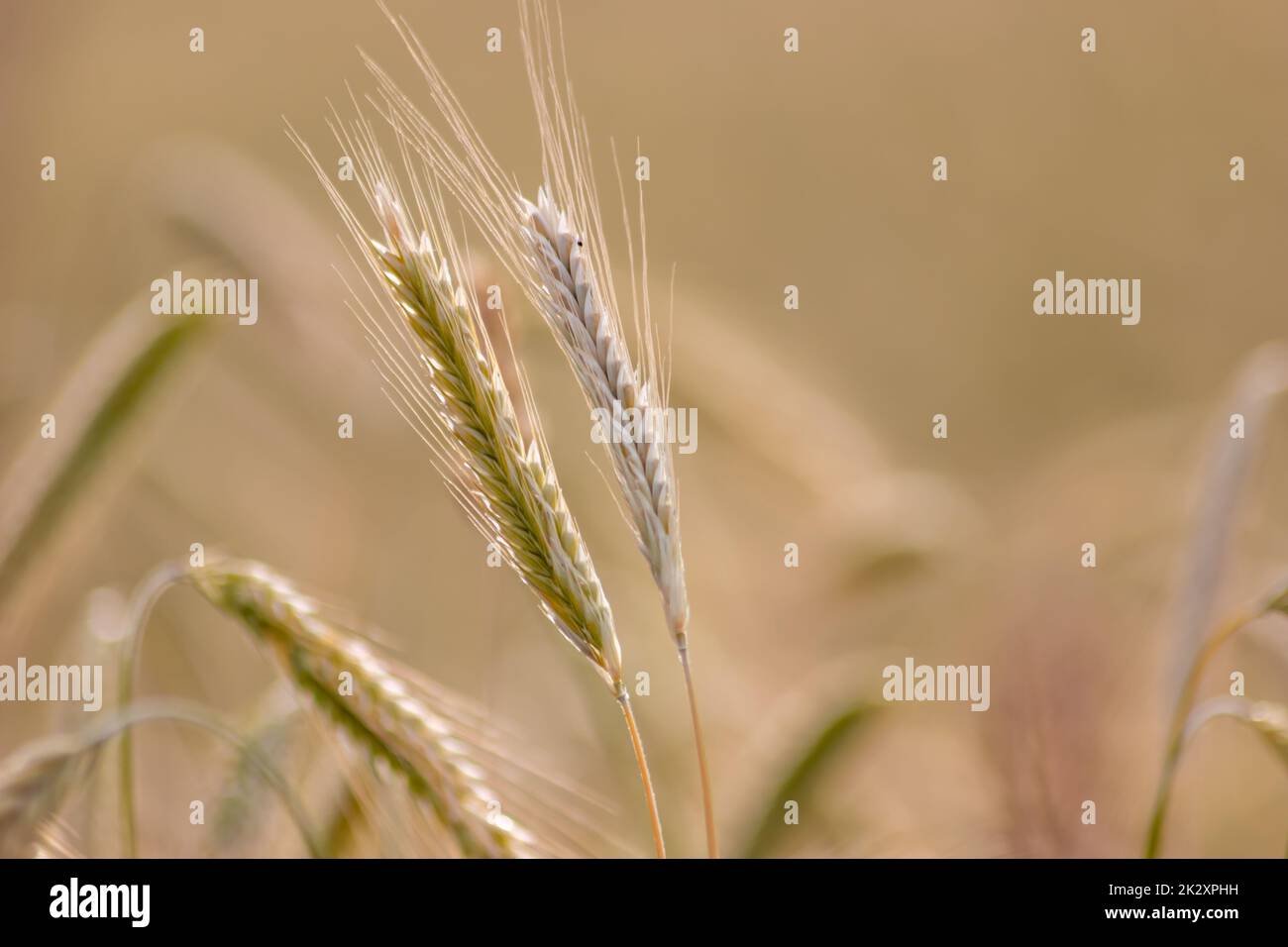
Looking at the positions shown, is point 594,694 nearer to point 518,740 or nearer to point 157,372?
point 518,740

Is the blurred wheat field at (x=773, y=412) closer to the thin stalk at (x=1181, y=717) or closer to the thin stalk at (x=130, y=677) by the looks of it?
the thin stalk at (x=130, y=677)

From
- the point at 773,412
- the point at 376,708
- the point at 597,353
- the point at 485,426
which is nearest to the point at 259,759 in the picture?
the point at 376,708

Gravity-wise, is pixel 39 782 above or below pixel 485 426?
below

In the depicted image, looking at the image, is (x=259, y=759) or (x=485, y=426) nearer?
(x=485, y=426)

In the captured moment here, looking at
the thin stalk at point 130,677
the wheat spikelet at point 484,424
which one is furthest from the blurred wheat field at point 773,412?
the wheat spikelet at point 484,424

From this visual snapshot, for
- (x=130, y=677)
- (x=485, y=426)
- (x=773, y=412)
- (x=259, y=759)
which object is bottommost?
(x=259, y=759)

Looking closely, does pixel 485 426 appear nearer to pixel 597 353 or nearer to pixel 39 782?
pixel 597 353
